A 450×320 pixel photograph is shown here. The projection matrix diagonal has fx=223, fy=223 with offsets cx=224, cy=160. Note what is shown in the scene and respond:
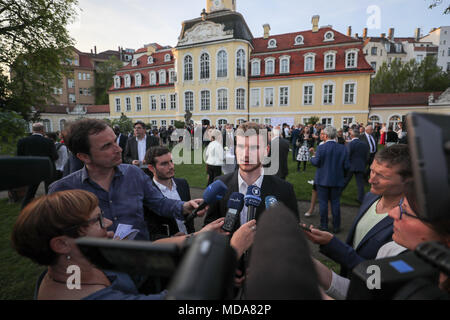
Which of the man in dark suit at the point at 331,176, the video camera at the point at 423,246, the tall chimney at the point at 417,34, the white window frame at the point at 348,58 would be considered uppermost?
the tall chimney at the point at 417,34

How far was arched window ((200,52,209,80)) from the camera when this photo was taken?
2880 cm

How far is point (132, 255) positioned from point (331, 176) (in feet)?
13.9

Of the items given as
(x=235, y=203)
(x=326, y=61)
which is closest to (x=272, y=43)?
(x=326, y=61)

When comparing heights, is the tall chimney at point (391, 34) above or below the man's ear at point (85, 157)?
above

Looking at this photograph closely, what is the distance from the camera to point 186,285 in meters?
0.45

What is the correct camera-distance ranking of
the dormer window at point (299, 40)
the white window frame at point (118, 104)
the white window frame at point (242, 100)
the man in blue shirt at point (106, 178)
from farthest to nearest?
the white window frame at point (118, 104), the white window frame at point (242, 100), the dormer window at point (299, 40), the man in blue shirt at point (106, 178)

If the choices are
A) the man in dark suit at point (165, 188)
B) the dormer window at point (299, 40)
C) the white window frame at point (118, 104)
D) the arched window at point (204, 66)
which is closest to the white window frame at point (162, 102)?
the arched window at point (204, 66)

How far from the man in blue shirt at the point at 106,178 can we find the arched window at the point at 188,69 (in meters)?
30.0

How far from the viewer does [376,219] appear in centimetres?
193

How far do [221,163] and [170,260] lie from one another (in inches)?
223

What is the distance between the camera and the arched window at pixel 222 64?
27828 millimetres

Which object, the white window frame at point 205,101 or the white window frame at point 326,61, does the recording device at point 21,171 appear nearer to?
the white window frame at point 205,101
